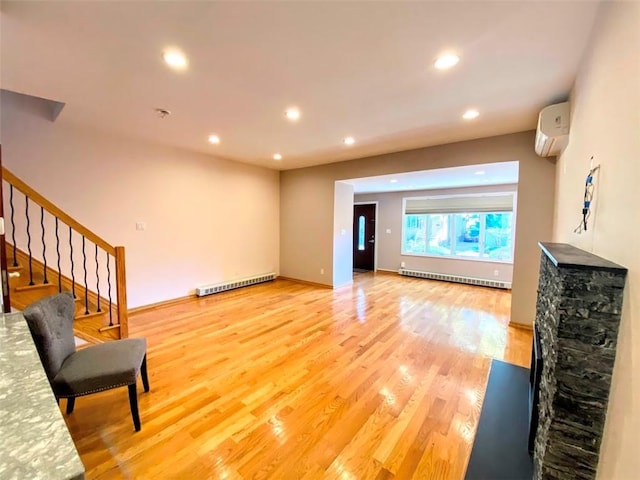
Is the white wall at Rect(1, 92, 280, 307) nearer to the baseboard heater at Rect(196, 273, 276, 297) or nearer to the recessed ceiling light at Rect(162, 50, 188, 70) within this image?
the baseboard heater at Rect(196, 273, 276, 297)

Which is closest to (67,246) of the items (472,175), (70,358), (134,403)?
(70,358)

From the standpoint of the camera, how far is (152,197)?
14.1 feet

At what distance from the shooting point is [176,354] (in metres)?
2.85

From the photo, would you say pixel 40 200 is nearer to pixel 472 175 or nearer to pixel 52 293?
pixel 52 293

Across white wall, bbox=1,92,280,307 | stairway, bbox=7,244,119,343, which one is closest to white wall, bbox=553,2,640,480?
stairway, bbox=7,244,119,343

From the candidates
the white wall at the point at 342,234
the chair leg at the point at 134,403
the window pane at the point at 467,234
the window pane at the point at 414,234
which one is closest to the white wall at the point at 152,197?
the white wall at the point at 342,234

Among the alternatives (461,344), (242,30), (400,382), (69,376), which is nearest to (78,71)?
(242,30)

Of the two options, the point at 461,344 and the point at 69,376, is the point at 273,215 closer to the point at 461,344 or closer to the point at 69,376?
the point at 461,344

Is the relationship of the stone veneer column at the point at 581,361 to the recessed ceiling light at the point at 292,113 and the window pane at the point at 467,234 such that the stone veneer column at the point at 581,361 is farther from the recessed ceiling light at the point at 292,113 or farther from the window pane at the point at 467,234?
the window pane at the point at 467,234

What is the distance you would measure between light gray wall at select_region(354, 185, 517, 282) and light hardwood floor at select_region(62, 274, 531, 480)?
7.21 feet

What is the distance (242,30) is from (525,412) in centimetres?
311

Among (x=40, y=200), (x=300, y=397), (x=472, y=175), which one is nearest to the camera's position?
(x=300, y=397)

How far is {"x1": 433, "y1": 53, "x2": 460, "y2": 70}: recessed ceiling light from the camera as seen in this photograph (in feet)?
6.46

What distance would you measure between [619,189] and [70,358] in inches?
124
